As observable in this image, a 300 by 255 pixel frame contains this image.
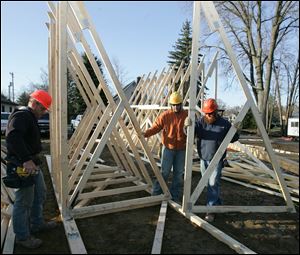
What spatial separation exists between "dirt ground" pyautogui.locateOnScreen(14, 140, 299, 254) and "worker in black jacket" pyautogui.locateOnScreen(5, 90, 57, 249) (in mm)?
279

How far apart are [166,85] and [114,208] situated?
841 centimetres

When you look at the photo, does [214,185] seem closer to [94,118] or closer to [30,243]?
[94,118]

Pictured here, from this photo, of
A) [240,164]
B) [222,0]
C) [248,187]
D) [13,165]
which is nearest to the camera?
[13,165]

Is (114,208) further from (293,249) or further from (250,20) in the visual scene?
(250,20)

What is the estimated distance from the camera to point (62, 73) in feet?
15.0

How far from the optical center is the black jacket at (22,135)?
12.1 ft

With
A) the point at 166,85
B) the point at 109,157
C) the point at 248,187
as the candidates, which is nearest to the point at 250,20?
the point at 166,85

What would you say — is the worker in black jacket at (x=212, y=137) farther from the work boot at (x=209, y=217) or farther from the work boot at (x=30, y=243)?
the work boot at (x=30, y=243)

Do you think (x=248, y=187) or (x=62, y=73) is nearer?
(x=62, y=73)

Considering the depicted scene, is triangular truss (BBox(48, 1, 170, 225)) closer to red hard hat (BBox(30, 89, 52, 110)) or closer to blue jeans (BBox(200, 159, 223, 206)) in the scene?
red hard hat (BBox(30, 89, 52, 110))

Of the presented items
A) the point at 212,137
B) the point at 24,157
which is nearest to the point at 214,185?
the point at 212,137

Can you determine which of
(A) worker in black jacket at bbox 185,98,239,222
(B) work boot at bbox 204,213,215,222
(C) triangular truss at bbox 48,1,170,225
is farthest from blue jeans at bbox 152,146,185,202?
(B) work boot at bbox 204,213,215,222

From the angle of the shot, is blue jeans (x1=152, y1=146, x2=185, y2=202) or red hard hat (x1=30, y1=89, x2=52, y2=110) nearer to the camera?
red hard hat (x1=30, y1=89, x2=52, y2=110)

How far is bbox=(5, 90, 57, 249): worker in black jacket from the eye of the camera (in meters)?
3.71
